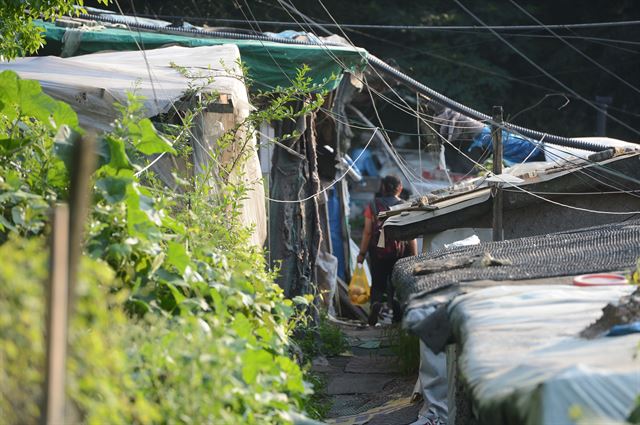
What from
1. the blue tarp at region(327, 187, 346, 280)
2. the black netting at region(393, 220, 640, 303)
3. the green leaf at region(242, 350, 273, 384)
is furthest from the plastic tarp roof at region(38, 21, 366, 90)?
the green leaf at region(242, 350, 273, 384)

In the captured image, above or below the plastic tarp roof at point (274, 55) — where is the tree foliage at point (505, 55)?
above

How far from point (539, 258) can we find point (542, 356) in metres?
2.54

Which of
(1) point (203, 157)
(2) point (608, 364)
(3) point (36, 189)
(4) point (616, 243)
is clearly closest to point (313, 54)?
(1) point (203, 157)

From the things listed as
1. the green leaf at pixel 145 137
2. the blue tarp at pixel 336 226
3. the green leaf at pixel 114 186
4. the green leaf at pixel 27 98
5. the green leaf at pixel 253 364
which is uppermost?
the green leaf at pixel 27 98

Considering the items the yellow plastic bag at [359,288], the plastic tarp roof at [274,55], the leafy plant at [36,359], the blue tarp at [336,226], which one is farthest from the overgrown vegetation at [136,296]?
the blue tarp at [336,226]

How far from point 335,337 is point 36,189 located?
6.40 m

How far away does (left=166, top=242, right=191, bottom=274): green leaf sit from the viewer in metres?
4.91

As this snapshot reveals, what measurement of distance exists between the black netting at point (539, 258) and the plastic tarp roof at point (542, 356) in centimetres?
59

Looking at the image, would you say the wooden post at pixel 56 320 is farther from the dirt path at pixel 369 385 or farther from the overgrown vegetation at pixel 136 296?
the dirt path at pixel 369 385

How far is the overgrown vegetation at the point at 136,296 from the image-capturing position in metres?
3.15

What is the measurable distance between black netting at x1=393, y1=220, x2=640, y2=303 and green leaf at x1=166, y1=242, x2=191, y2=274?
1314 millimetres

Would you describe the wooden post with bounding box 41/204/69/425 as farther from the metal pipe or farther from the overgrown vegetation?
the metal pipe

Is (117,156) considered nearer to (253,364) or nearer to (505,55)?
(253,364)

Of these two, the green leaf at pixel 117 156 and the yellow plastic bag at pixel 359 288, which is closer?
the green leaf at pixel 117 156
